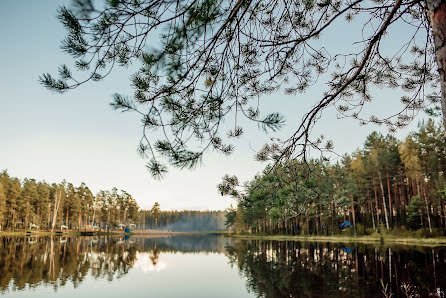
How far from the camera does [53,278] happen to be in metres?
14.3

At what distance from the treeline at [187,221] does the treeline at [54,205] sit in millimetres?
45276

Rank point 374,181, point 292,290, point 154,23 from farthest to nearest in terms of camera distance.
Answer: point 374,181 → point 292,290 → point 154,23

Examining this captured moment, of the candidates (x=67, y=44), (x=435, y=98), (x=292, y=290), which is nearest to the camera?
(x=67, y=44)

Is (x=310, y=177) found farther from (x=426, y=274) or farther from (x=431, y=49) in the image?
(x=426, y=274)

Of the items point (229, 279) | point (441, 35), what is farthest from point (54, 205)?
point (441, 35)

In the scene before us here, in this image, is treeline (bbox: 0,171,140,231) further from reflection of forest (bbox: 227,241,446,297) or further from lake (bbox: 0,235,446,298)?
reflection of forest (bbox: 227,241,446,297)

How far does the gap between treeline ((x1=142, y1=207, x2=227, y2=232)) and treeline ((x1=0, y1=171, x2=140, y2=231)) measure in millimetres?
45276

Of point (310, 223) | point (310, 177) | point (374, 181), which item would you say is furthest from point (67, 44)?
point (310, 223)

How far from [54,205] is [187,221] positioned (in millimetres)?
112589

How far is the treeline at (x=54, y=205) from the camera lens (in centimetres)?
5378

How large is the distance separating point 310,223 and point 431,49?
5402 centimetres

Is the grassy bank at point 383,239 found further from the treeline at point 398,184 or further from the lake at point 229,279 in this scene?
the lake at point 229,279

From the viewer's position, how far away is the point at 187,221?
174 metres

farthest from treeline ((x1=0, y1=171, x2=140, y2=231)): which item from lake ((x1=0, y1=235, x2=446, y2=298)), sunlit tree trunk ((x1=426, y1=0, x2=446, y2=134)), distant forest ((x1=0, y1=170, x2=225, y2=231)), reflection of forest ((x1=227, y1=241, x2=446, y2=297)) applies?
sunlit tree trunk ((x1=426, y1=0, x2=446, y2=134))
